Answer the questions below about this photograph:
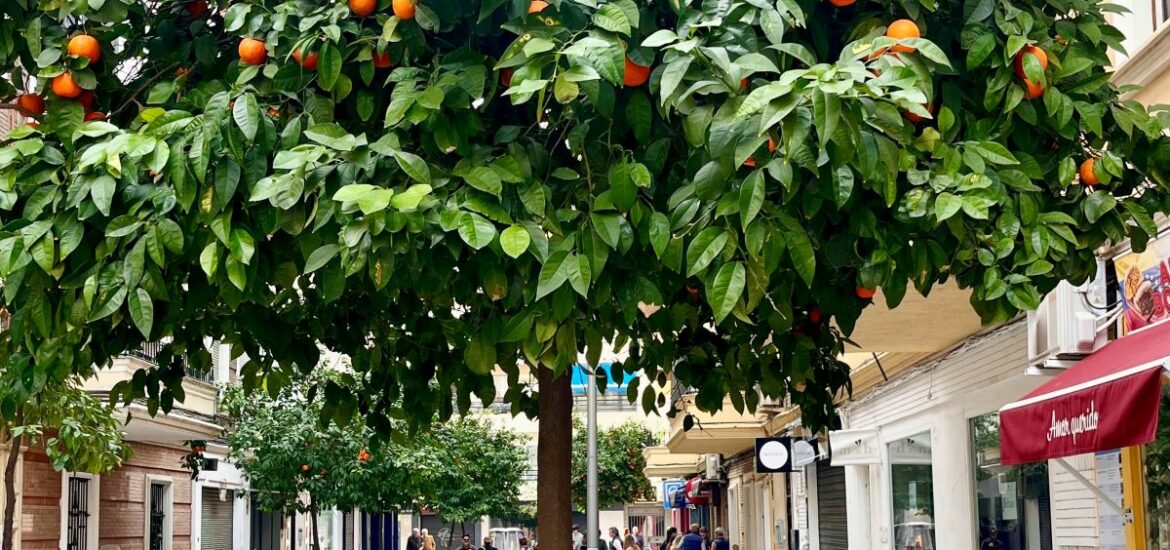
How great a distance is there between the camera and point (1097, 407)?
6996 mm

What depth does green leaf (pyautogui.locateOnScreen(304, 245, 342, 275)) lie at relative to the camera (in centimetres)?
439

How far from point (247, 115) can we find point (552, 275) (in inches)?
43.2

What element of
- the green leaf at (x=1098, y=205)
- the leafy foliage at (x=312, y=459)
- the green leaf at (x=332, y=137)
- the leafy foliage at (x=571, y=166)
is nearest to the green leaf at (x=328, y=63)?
the leafy foliage at (x=571, y=166)

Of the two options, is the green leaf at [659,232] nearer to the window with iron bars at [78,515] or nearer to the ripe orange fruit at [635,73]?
the ripe orange fruit at [635,73]

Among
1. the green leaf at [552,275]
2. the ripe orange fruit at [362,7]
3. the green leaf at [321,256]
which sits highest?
the ripe orange fruit at [362,7]

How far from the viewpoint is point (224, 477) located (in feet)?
93.2

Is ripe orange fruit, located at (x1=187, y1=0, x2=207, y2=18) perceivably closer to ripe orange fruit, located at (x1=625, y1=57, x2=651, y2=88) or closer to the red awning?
ripe orange fruit, located at (x1=625, y1=57, x2=651, y2=88)

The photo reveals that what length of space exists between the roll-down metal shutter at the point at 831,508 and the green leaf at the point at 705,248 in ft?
59.5

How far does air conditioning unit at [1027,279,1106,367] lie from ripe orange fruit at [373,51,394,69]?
6.00 m

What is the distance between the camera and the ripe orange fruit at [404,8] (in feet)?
15.3

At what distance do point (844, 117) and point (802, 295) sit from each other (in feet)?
7.19

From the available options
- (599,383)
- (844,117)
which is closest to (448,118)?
(844,117)

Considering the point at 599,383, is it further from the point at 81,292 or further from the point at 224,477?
the point at 224,477

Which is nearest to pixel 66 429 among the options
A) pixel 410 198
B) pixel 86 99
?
pixel 86 99
